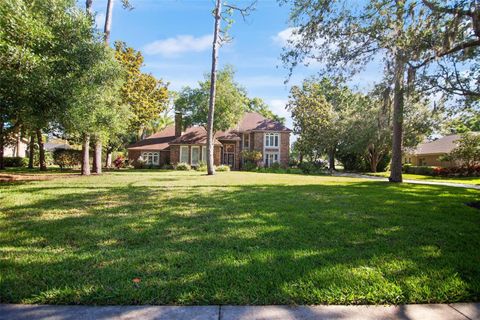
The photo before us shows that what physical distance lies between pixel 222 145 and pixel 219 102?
6803 millimetres

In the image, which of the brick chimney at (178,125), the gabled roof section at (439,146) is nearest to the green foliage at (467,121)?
the gabled roof section at (439,146)

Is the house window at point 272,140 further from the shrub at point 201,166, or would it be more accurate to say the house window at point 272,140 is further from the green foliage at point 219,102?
the shrub at point 201,166

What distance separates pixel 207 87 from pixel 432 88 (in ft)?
65.5

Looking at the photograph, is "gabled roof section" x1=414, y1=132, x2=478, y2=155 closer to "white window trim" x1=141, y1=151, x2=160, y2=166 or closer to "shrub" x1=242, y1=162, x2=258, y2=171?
"shrub" x1=242, y1=162, x2=258, y2=171

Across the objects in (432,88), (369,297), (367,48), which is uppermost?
(367,48)

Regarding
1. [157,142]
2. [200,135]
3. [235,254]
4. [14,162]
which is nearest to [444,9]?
[235,254]

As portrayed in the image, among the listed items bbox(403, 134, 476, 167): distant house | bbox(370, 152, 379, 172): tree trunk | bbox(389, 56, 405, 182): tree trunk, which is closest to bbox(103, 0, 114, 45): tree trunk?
bbox(389, 56, 405, 182): tree trunk

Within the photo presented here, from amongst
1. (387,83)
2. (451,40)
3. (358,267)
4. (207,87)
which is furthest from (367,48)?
(207,87)

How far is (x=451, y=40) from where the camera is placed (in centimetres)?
859

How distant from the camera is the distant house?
108 feet

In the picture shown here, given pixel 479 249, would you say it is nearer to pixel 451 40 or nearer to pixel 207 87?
pixel 451 40

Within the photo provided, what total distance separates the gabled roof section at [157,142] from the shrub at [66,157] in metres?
6.80

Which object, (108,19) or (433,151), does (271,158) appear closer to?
(433,151)

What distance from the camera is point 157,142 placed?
113 feet
